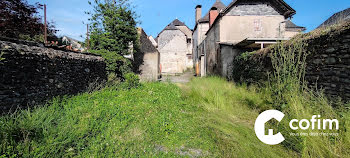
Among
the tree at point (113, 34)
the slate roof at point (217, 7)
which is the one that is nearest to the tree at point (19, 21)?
the tree at point (113, 34)

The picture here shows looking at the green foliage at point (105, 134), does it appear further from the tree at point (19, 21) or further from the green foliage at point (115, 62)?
the tree at point (19, 21)

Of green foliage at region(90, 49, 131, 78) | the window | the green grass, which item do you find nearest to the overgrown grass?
the green grass

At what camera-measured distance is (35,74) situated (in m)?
3.69

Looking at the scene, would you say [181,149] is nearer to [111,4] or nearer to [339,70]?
[339,70]

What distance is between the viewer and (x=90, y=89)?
19.5ft

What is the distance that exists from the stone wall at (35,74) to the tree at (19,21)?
14.2ft

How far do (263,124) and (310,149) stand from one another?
911 millimetres

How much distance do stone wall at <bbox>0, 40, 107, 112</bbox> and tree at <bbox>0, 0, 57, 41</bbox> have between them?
14.2ft

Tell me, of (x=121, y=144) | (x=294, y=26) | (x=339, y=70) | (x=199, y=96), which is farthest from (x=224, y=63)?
(x=294, y=26)

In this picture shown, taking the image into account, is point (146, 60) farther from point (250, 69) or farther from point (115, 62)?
point (250, 69)

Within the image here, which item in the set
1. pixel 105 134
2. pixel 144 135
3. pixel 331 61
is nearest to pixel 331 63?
pixel 331 61

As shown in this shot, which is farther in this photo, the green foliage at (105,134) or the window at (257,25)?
the window at (257,25)

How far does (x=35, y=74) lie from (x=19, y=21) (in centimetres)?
608

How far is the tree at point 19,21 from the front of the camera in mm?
6594
